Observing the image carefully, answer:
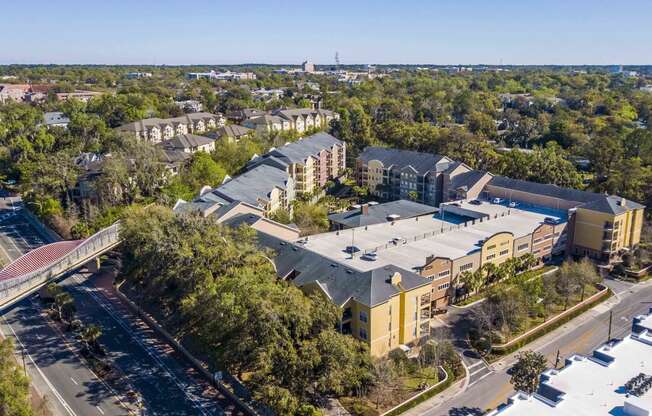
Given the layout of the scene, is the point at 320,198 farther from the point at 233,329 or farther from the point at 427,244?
the point at 233,329

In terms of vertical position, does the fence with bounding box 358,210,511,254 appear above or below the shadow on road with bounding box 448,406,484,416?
above

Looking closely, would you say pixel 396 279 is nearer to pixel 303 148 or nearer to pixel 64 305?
pixel 64 305

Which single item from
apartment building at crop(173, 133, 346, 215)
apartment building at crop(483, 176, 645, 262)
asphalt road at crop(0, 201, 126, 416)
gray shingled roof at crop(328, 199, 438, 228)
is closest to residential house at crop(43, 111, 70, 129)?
apartment building at crop(173, 133, 346, 215)

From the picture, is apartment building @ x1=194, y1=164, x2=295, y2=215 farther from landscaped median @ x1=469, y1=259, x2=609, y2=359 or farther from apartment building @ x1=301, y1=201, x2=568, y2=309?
landscaped median @ x1=469, y1=259, x2=609, y2=359

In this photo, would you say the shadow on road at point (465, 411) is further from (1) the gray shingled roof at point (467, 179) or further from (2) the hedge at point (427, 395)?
(1) the gray shingled roof at point (467, 179)

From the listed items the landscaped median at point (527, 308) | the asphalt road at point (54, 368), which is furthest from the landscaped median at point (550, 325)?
the asphalt road at point (54, 368)
